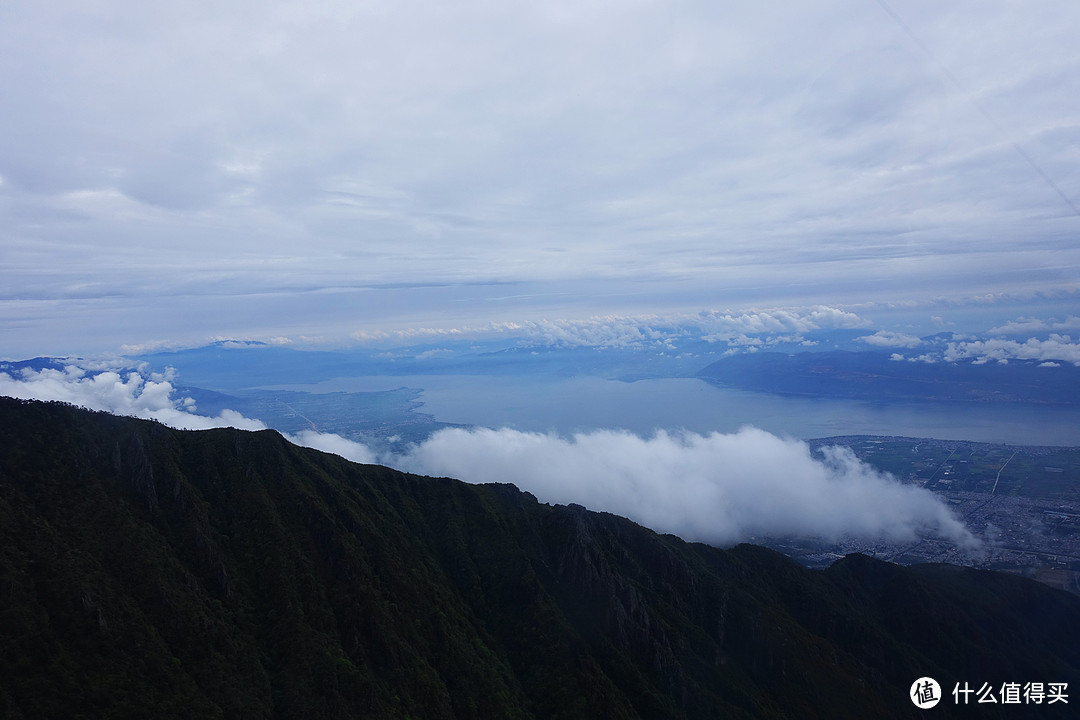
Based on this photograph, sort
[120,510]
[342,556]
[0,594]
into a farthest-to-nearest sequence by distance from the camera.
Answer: [342,556] → [120,510] → [0,594]

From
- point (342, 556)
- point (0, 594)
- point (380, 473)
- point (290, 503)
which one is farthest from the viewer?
point (380, 473)

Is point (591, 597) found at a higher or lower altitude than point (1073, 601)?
higher

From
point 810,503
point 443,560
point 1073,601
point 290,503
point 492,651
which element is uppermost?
point 290,503

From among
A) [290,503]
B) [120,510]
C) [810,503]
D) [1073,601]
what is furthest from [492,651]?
[810,503]

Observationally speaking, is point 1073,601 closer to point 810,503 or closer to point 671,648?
point 671,648

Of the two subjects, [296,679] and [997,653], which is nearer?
[296,679]

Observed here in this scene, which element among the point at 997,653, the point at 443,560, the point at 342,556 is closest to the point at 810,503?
the point at 997,653
